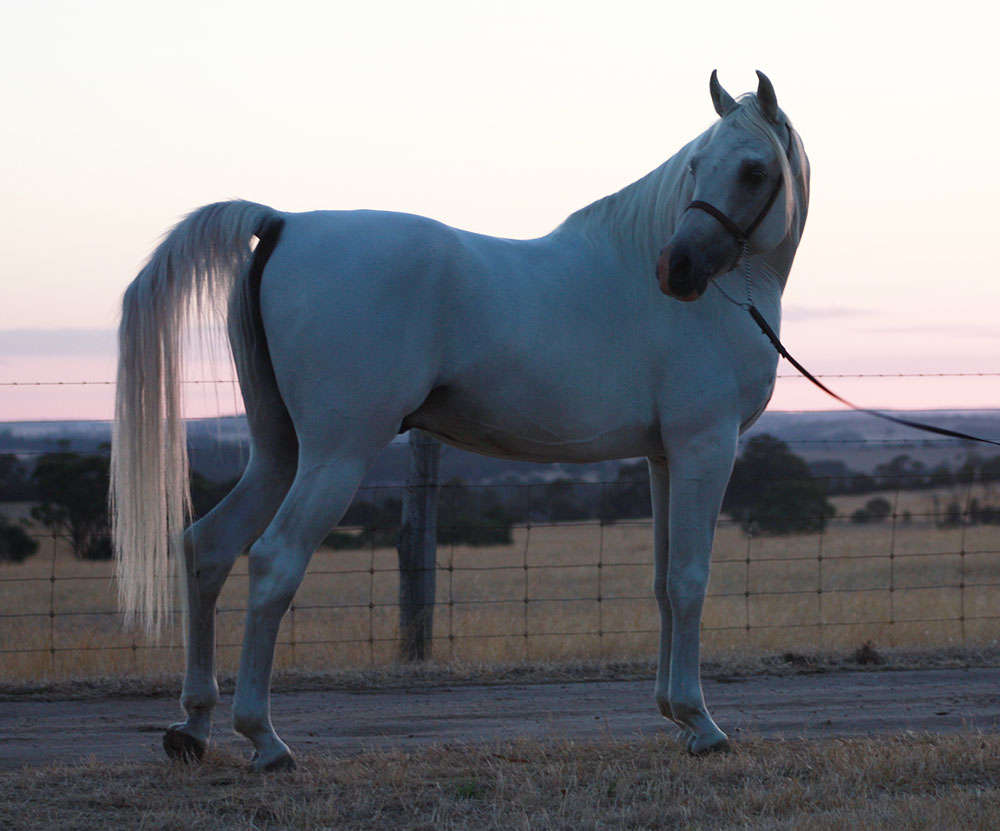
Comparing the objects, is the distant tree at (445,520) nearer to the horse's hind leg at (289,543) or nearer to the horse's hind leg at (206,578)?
the horse's hind leg at (206,578)

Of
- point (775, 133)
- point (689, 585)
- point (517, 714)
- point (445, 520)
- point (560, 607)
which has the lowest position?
point (560, 607)

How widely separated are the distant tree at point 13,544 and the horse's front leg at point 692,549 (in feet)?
80.0

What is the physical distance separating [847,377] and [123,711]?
5.68m

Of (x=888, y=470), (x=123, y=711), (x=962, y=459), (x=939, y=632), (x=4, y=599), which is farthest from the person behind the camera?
(x=962, y=459)

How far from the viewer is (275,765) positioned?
4211mm

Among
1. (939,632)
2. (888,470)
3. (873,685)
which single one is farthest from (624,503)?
(873,685)

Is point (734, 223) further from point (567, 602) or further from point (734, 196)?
point (567, 602)

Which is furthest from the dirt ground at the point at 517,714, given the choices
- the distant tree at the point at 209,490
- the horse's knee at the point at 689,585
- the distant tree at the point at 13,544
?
the distant tree at the point at 13,544

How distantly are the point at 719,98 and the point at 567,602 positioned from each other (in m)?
13.5

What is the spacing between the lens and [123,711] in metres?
6.10

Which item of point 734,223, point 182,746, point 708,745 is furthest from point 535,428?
point 182,746

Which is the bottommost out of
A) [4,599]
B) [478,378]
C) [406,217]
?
[4,599]

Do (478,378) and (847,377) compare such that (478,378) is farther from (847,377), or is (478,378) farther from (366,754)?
(847,377)

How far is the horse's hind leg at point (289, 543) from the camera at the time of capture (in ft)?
13.2
